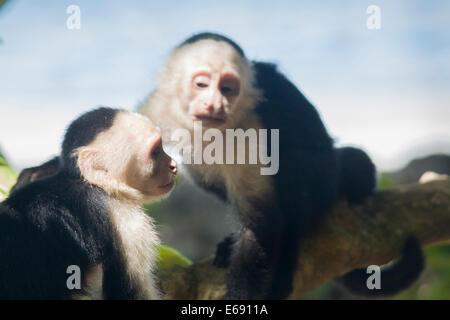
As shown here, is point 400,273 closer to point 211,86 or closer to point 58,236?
point 211,86

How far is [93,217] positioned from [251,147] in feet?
4.09

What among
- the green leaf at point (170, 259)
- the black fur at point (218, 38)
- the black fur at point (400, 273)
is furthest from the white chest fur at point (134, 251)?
the black fur at point (400, 273)

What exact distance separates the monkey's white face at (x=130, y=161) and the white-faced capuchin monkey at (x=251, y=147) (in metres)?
0.53

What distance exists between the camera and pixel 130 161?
2.58m

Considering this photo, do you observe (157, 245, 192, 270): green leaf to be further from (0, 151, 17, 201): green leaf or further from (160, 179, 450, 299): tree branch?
(0, 151, 17, 201): green leaf

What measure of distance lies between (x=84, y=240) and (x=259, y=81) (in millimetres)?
1727

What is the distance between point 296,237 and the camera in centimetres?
351

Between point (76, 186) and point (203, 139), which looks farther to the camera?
point (203, 139)

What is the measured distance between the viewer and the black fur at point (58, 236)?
6.84ft

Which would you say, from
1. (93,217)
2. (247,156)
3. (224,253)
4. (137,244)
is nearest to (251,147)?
(247,156)

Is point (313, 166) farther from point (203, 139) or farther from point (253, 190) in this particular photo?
point (203, 139)

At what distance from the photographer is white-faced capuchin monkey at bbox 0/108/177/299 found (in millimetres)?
2115

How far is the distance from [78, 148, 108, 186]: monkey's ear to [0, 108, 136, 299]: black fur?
0.04 metres
